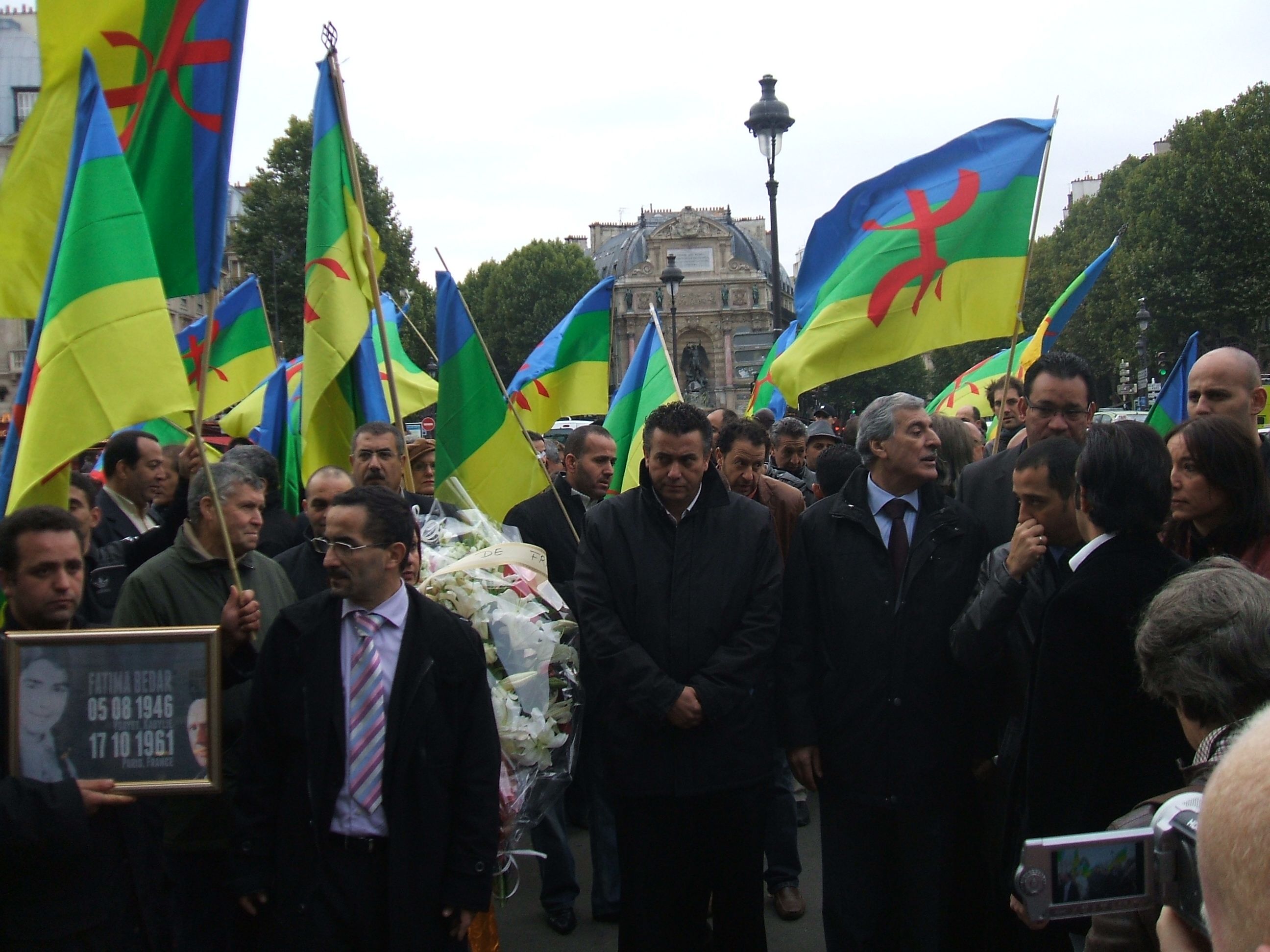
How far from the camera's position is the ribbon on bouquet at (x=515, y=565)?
13.4 ft

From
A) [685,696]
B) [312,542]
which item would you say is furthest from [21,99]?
[685,696]

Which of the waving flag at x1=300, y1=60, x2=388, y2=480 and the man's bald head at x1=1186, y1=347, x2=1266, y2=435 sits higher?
the waving flag at x1=300, y1=60, x2=388, y2=480

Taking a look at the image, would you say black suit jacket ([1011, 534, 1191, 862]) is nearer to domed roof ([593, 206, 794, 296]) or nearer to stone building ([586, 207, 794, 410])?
stone building ([586, 207, 794, 410])

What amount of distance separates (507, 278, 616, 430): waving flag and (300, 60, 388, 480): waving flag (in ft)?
11.7

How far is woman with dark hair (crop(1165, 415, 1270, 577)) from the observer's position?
11.2 feet

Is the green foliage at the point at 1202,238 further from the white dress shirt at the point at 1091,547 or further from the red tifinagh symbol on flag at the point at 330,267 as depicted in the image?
the white dress shirt at the point at 1091,547

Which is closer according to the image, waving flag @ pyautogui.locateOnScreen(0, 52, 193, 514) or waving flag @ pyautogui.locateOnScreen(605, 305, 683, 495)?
waving flag @ pyautogui.locateOnScreen(0, 52, 193, 514)

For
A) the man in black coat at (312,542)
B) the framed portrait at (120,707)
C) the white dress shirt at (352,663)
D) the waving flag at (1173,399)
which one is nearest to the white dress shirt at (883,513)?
the white dress shirt at (352,663)

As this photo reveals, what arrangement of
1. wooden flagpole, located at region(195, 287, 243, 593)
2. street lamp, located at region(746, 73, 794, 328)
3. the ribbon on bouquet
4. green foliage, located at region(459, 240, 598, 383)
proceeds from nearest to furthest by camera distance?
wooden flagpole, located at region(195, 287, 243, 593) → the ribbon on bouquet → street lamp, located at region(746, 73, 794, 328) → green foliage, located at region(459, 240, 598, 383)

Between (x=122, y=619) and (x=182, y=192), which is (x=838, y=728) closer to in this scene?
(x=122, y=619)

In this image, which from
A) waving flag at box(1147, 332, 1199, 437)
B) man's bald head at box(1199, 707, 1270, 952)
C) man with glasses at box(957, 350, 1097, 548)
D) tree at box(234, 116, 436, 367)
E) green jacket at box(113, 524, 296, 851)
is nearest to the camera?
man's bald head at box(1199, 707, 1270, 952)

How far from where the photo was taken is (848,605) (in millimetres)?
3943

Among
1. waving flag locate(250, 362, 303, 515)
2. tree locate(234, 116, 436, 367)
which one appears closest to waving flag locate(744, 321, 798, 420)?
waving flag locate(250, 362, 303, 515)

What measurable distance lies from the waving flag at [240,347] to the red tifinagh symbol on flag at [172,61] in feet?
17.8
